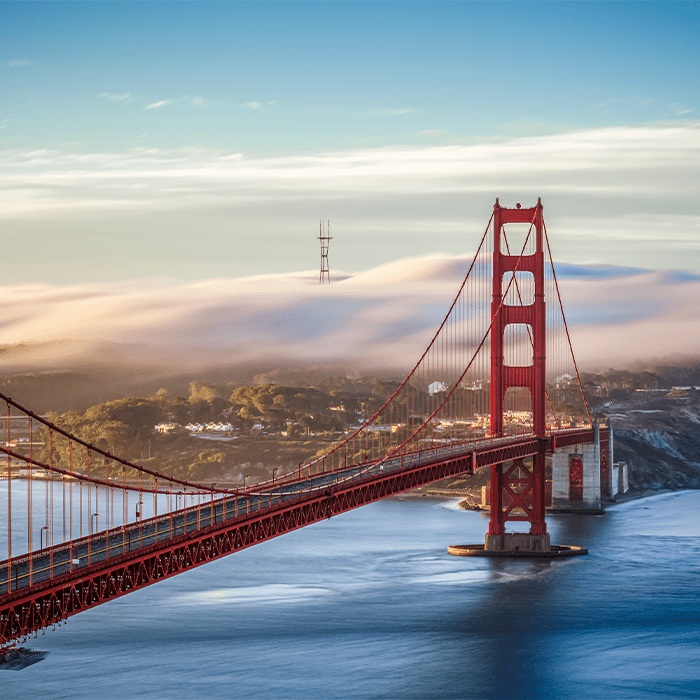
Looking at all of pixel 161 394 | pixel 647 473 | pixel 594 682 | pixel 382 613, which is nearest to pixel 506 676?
pixel 594 682

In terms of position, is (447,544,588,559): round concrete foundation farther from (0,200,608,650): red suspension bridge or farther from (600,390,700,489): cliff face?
(600,390,700,489): cliff face

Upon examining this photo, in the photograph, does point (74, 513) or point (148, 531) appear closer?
point (148, 531)

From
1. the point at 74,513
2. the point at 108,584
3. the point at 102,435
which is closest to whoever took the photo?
the point at 108,584

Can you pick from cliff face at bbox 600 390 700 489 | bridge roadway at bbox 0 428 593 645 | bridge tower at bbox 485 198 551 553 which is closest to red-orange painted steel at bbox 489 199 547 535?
bridge tower at bbox 485 198 551 553

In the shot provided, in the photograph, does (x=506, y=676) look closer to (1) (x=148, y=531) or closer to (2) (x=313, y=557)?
(1) (x=148, y=531)

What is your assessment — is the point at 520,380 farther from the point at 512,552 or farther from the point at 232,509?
the point at 232,509

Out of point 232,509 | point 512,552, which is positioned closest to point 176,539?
point 232,509
